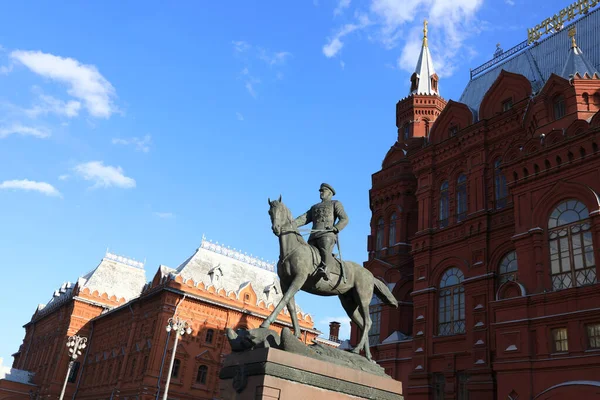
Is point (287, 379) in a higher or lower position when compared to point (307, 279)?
lower

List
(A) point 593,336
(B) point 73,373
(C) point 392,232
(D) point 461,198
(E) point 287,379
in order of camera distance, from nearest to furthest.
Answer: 1. (E) point 287,379
2. (A) point 593,336
3. (D) point 461,198
4. (C) point 392,232
5. (B) point 73,373

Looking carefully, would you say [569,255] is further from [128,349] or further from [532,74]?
[128,349]

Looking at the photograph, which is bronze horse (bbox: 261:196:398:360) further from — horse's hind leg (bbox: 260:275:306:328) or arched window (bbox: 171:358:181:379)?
arched window (bbox: 171:358:181:379)

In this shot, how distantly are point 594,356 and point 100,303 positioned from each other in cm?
4961

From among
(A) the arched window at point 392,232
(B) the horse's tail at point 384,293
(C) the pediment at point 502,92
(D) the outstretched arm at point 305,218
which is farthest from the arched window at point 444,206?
(D) the outstretched arm at point 305,218

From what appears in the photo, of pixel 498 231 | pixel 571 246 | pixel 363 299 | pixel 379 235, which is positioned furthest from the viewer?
pixel 379 235

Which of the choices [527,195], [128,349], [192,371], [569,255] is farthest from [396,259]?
[128,349]

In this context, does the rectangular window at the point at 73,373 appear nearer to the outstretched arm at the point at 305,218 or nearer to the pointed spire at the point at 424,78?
the pointed spire at the point at 424,78

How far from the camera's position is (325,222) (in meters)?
11.1

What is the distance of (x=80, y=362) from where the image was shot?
5388cm

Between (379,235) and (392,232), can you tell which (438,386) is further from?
(379,235)

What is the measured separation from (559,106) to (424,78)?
52.2ft

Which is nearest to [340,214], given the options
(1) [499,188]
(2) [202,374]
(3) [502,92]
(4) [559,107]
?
(4) [559,107]

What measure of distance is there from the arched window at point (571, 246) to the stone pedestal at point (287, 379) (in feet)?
46.1
